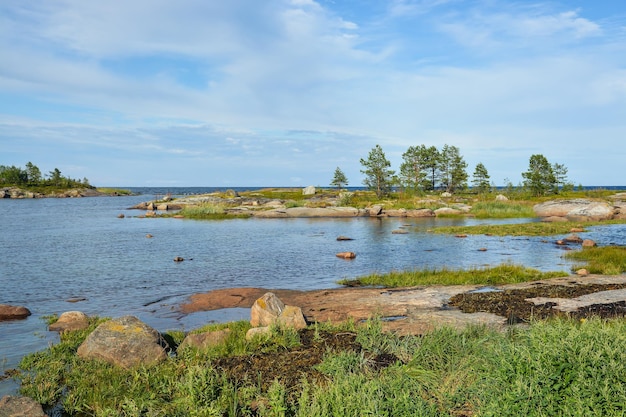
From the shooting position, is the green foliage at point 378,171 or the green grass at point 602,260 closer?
the green grass at point 602,260

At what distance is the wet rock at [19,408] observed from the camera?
7.78 meters

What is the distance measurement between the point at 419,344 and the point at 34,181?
177m

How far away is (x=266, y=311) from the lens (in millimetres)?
12820

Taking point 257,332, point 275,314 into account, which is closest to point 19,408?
point 257,332

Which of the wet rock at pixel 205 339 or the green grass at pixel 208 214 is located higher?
the green grass at pixel 208 214

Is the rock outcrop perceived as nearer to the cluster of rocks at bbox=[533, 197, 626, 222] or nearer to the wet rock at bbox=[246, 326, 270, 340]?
the wet rock at bbox=[246, 326, 270, 340]

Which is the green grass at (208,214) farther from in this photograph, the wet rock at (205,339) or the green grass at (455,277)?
the wet rock at (205,339)

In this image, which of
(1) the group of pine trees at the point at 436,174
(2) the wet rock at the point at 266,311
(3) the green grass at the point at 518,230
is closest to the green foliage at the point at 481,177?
(1) the group of pine trees at the point at 436,174

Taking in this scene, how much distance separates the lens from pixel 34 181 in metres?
157

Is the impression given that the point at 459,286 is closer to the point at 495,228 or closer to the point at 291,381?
the point at 291,381

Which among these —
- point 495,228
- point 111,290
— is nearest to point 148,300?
point 111,290

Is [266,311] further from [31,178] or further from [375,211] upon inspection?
[31,178]

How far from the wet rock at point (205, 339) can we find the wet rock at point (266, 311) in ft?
3.03

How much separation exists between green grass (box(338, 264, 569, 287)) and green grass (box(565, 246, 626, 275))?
213 centimetres
